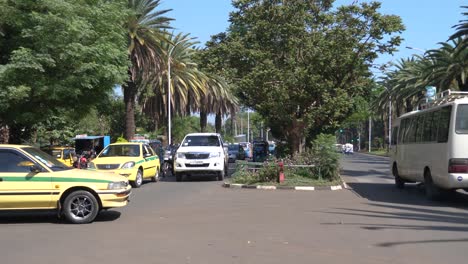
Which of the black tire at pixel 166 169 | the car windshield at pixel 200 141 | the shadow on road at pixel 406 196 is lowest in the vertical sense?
the shadow on road at pixel 406 196

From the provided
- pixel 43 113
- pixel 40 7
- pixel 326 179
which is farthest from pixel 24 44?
pixel 326 179

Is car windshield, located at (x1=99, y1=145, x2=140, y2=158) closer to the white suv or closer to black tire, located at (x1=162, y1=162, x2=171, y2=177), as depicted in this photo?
the white suv

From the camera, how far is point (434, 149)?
1516cm

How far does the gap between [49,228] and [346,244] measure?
5767mm

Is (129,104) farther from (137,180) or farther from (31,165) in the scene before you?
(31,165)

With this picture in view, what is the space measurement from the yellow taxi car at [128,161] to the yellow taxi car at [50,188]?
27.9 ft

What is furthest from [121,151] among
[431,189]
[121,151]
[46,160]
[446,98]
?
[446,98]

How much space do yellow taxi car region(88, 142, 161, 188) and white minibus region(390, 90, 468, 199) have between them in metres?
9.77

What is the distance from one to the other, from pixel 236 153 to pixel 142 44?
17.2 meters

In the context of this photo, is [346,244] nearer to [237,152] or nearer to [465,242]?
[465,242]

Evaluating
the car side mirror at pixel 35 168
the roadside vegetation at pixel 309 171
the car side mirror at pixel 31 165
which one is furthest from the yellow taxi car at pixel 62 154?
the car side mirror at pixel 35 168

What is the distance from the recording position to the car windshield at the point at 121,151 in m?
20.9

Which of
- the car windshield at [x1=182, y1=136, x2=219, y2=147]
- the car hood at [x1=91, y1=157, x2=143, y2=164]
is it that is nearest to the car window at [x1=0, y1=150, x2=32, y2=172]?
the car hood at [x1=91, y1=157, x2=143, y2=164]

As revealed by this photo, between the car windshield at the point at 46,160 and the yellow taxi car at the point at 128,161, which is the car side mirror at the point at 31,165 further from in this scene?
the yellow taxi car at the point at 128,161
